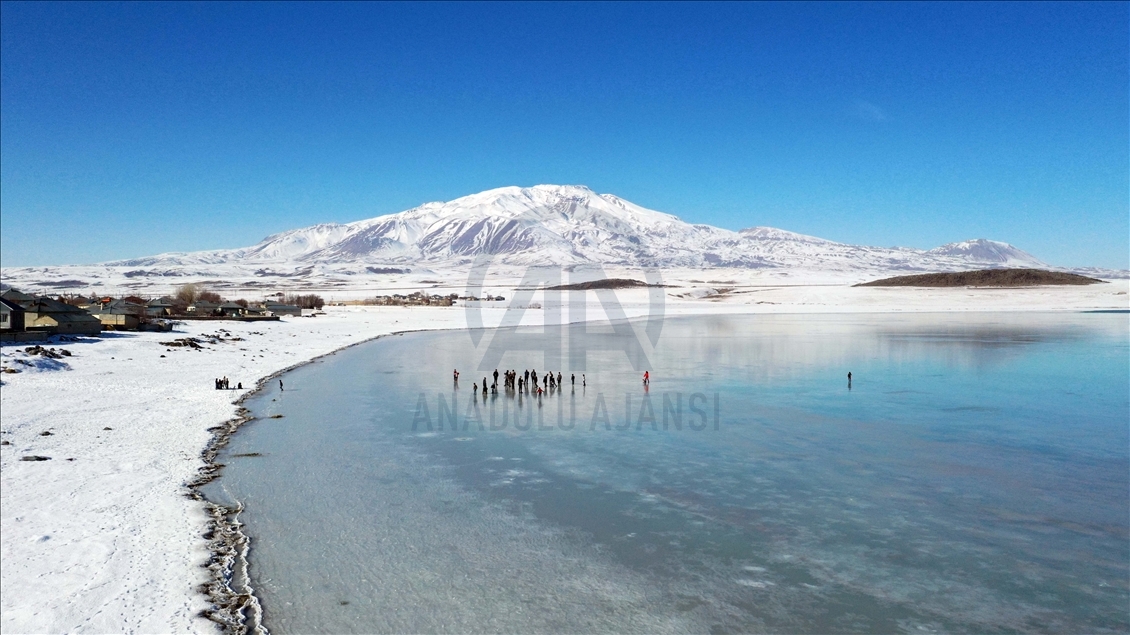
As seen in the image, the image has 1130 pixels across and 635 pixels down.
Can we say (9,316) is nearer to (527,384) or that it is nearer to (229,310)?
(527,384)

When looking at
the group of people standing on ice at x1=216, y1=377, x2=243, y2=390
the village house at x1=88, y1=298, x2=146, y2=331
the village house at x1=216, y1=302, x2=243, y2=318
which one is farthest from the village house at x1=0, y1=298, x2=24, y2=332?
the village house at x1=216, y1=302, x2=243, y2=318

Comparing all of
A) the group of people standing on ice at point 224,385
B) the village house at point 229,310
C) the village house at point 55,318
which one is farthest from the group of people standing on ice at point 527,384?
the village house at point 229,310

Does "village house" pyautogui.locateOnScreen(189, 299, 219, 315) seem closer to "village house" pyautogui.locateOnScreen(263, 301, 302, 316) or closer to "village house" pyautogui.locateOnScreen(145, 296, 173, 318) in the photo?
"village house" pyautogui.locateOnScreen(145, 296, 173, 318)

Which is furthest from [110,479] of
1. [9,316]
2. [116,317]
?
[116,317]

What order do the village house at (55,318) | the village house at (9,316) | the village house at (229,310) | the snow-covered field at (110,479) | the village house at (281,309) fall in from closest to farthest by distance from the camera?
the snow-covered field at (110,479), the village house at (9,316), the village house at (55,318), the village house at (229,310), the village house at (281,309)

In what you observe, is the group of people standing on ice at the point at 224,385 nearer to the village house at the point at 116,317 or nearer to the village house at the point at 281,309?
the village house at the point at 116,317
